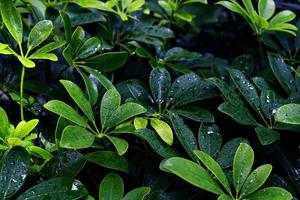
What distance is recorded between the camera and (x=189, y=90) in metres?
1.01

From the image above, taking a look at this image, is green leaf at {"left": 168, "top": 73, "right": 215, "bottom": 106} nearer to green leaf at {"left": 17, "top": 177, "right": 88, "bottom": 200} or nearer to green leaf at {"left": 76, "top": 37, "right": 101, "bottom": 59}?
green leaf at {"left": 76, "top": 37, "right": 101, "bottom": 59}

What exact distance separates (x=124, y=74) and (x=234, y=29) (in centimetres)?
69

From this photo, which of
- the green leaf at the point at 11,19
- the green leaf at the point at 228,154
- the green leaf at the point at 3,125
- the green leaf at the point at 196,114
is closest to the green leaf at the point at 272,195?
the green leaf at the point at 228,154

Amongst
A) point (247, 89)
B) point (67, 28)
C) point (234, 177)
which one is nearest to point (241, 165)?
point (234, 177)

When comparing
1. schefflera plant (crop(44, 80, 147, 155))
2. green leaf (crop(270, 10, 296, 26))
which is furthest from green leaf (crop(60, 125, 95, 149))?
green leaf (crop(270, 10, 296, 26))

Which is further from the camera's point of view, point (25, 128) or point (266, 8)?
point (266, 8)

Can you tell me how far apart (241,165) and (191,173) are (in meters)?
0.10

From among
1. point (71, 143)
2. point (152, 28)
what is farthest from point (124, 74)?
point (71, 143)

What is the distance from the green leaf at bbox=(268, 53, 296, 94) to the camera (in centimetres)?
103

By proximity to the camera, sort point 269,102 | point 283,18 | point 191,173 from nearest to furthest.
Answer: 1. point 191,173
2. point 269,102
3. point 283,18

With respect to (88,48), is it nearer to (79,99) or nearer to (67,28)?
(67,28)

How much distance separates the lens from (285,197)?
0.76 metres

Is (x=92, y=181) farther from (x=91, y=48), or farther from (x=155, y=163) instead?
(x=91, y=48)

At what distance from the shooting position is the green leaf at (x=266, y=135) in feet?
2.83
